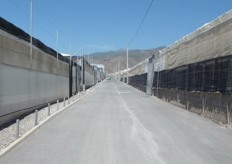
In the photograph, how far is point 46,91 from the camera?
2433 centimetres

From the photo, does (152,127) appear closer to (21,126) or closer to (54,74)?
(21,126)

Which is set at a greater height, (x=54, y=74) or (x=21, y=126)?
(x=54, y=74)

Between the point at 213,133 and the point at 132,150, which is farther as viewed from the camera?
the point at 213,133

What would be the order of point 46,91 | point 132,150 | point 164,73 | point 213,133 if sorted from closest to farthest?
point 132,150, point 213,133, point 46,91, point 164,73

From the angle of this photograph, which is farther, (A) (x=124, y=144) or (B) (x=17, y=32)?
(B) (x=17, y=32)

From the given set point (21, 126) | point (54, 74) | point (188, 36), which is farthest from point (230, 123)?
point (54, 74)

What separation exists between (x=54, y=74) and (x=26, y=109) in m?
9.78

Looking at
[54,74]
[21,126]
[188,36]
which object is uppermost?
[188,36]

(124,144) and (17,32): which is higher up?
(17,32)

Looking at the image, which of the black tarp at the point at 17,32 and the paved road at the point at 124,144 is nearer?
the paved road at the point at 124,144

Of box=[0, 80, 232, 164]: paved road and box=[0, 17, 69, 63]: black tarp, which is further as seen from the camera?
box=[0, 17, 69, 63]: black tarp

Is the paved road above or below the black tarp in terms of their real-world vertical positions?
below

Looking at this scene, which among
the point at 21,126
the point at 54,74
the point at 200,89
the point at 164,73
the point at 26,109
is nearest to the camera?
the point at 21,126

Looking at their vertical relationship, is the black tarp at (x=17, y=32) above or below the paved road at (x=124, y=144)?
above
